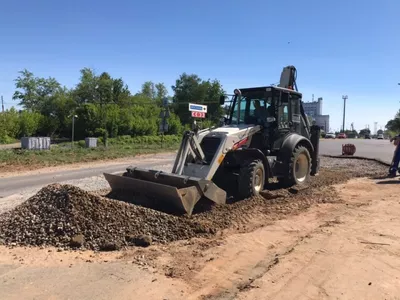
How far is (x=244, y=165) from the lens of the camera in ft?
27.8

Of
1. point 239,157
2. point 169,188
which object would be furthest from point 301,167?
point 169,188

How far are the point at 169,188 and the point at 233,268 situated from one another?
2.25 metres

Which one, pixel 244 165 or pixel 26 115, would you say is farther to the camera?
pixel 26 115

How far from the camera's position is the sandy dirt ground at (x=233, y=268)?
420 cm

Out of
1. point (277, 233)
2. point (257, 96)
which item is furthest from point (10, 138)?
point (277, 233)

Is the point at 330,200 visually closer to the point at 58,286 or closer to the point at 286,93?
the point at 286,93

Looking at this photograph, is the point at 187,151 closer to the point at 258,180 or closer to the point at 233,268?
the point at 258,180

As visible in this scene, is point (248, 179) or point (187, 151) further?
point (248, 179)

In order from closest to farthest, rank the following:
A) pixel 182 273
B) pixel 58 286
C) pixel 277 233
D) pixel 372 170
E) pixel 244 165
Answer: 1. pixel 58 286
2. pixel 182 273
3. pixel 277 233
4. pixel 244 165
5. pixel 372 170

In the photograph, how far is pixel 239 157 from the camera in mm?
8828

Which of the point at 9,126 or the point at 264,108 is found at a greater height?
the point at 264,108

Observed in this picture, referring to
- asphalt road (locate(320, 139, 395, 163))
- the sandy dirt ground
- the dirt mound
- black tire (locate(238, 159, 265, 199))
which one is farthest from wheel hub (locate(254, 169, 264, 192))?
asphalt road (locate(320, 139, 395, 163))

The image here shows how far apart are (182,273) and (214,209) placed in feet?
9.36

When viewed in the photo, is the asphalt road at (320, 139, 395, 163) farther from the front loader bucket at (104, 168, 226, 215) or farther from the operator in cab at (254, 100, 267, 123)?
the front loader bucket at (104, 168, 226, 215)
